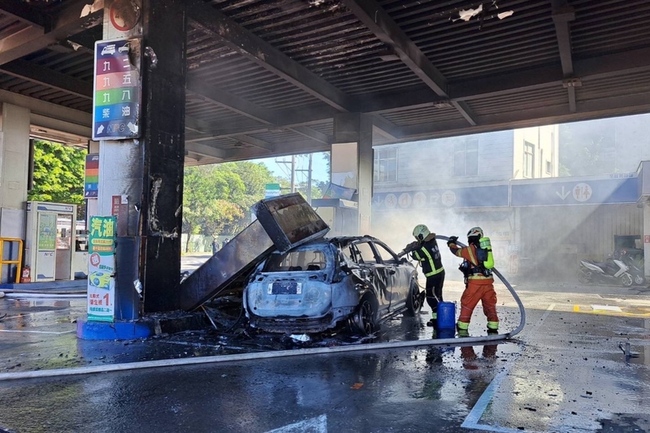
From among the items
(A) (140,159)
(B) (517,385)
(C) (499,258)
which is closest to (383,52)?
(A) (140,159)

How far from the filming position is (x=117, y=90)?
26.1ft

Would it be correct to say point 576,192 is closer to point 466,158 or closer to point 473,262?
point 466,158

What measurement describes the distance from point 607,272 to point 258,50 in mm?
16269

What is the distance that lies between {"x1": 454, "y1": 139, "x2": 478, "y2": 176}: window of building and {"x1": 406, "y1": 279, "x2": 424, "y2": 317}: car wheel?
1735 cm

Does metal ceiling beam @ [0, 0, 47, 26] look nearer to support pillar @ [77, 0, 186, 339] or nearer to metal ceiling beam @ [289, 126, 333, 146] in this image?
support pillar @ [77, 0, 186, 339]

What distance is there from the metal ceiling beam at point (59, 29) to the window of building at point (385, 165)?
2084 centimetres

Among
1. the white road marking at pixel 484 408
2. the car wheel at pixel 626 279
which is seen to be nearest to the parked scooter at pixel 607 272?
the car wheel at pixel 626 279

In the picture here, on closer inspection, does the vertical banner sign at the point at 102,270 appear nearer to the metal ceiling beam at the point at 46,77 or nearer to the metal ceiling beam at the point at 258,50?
the metal ceiling beam at the point at 258,50

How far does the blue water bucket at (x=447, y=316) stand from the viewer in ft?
27.2

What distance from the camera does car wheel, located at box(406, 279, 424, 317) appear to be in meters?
9.94

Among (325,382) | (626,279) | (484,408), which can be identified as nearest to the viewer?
(484,408)

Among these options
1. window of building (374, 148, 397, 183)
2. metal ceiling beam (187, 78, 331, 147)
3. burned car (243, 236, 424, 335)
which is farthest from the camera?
window of building (374, 148, 397, 183)

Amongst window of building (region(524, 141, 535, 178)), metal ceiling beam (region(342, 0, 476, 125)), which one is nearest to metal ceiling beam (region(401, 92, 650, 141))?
metal ceiling beam (region(342, 0, 476, 125))

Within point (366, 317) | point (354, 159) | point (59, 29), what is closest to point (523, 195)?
Result: point (354, 159)
